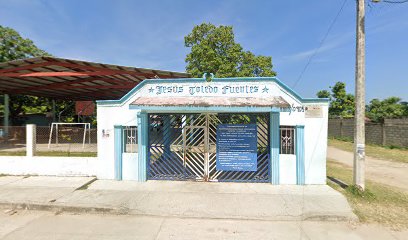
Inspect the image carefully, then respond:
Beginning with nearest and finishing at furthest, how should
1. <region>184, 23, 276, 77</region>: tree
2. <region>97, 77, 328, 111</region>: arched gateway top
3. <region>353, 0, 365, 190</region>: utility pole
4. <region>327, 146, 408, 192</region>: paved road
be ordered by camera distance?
1. <region>353, 0, 365, 190</region>: utility pole
2. <region>97, 77, 328, 111</region>: arched gateway top
3. <region>327, 146, 408, 192</region>: paved road
4. <region>184, 23, 276, 77</region>: tree

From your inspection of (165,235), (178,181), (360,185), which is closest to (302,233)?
(165,235)

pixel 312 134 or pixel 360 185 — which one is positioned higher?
pixel 312 134

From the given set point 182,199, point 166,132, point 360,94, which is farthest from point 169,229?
point 360,94

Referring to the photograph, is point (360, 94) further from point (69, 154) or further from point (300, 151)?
point (69, 154)

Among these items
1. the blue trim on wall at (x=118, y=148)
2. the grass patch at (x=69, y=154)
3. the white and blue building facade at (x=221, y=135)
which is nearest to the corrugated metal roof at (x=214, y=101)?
the white and blue building facade at (x=221, y=135)

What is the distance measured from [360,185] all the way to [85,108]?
21.0 meters

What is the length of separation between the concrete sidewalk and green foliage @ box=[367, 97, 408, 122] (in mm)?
14962

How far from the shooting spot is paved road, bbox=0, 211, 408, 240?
4.09 metres

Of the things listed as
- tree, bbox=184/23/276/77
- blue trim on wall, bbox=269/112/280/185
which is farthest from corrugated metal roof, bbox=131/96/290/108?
tree, bbox=184/23/276/77

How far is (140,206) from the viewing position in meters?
5.28

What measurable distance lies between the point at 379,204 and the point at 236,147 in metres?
3.75

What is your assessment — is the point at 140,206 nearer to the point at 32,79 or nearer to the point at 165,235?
the point at 165,235

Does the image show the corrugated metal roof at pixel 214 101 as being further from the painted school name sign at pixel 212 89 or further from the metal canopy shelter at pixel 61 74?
the metal canopy shelter at pixel 61 74

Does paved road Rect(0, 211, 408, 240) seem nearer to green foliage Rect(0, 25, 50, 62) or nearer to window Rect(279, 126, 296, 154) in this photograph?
window Rect(279, 126, 296, 154)
